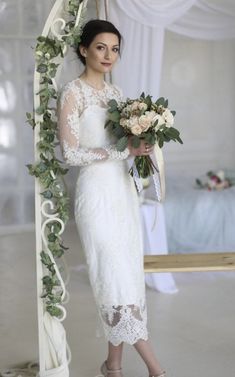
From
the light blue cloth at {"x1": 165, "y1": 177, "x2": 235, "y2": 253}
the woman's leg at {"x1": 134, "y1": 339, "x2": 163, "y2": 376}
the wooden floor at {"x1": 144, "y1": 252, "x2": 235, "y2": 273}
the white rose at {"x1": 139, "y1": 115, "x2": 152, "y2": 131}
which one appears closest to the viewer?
the white rose at {"x1": 139, "y1": 115, "x2": 152, "y2": 131}

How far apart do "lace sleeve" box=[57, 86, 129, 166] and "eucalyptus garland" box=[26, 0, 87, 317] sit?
0.39ft

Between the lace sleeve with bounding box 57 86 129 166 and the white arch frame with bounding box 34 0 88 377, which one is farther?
the white arch frame with bounding box 34 0 88 377

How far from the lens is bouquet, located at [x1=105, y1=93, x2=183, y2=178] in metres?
2.85

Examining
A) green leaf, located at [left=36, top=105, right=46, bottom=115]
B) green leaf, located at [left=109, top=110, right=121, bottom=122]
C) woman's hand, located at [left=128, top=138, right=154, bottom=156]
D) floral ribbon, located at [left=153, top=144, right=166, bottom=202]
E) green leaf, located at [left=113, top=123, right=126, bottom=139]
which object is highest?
green leaf, located at [left=36, top=105, right=46, bottom=115]

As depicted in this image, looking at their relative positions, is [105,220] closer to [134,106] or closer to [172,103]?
[134,106]

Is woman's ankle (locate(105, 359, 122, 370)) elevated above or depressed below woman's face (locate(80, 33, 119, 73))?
below

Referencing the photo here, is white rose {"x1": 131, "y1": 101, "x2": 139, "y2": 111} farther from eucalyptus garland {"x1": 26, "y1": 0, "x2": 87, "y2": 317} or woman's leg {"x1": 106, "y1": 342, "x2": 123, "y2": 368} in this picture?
woman's leg {"x1": 106, "y1": 342, "x2": 123, "y2": 368}

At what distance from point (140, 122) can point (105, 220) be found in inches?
19.0

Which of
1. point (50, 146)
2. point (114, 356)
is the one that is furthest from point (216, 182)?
point (50, 146)

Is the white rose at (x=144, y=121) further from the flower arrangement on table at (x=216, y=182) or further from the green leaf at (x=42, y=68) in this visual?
the flower arrangement on table at (x=216, y=182)

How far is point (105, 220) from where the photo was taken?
2.95m

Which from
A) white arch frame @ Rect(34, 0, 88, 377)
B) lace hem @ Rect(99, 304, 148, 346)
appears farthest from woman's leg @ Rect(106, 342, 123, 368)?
white arch frame @ Rect(34, 0, 88, 377)

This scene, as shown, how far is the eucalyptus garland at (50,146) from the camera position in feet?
9.59

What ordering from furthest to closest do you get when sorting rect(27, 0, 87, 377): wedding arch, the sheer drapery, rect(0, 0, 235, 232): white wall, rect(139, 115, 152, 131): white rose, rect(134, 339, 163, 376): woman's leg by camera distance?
1. rect(0, 0, 235, 232): white wall
2. the sheer drapery
3. rect(134, 339, 163, 376): woman's leg
4. rect(27, 0, 87, 377): wedding arch
5. rect(139, 115, 152, 131): white rose
